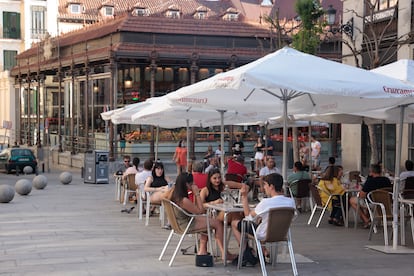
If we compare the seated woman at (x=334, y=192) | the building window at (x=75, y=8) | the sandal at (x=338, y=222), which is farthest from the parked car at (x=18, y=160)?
the building window at (x=75, y=8)

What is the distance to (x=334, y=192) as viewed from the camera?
1279 centimetres

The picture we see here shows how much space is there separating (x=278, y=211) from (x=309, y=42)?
14775 mm

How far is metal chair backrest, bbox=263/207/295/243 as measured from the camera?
27.0 feet

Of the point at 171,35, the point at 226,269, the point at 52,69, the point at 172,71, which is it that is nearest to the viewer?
the point at 226,269

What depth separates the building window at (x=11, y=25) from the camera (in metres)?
59.0

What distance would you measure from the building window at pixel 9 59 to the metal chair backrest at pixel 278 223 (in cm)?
5449

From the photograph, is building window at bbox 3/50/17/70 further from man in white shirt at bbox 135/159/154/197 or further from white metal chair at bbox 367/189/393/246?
white metal chair at bbox 367/189/393/246

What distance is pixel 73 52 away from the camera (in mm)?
38281

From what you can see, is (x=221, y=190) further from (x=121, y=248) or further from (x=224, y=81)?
(x=224, y=81)

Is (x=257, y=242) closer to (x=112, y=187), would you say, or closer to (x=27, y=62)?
(x=112, y=187)

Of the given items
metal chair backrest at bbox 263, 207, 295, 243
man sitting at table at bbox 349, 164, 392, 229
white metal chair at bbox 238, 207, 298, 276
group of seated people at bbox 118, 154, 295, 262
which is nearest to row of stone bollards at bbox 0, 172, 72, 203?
group of seated people at bbox 118, 154, 295, 262

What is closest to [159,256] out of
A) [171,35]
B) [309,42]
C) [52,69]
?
[309,42]

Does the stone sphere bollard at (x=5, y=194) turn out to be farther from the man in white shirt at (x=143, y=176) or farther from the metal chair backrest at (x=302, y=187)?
the metal chair backrest at (x=302, y=187)

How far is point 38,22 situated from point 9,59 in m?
4.12
